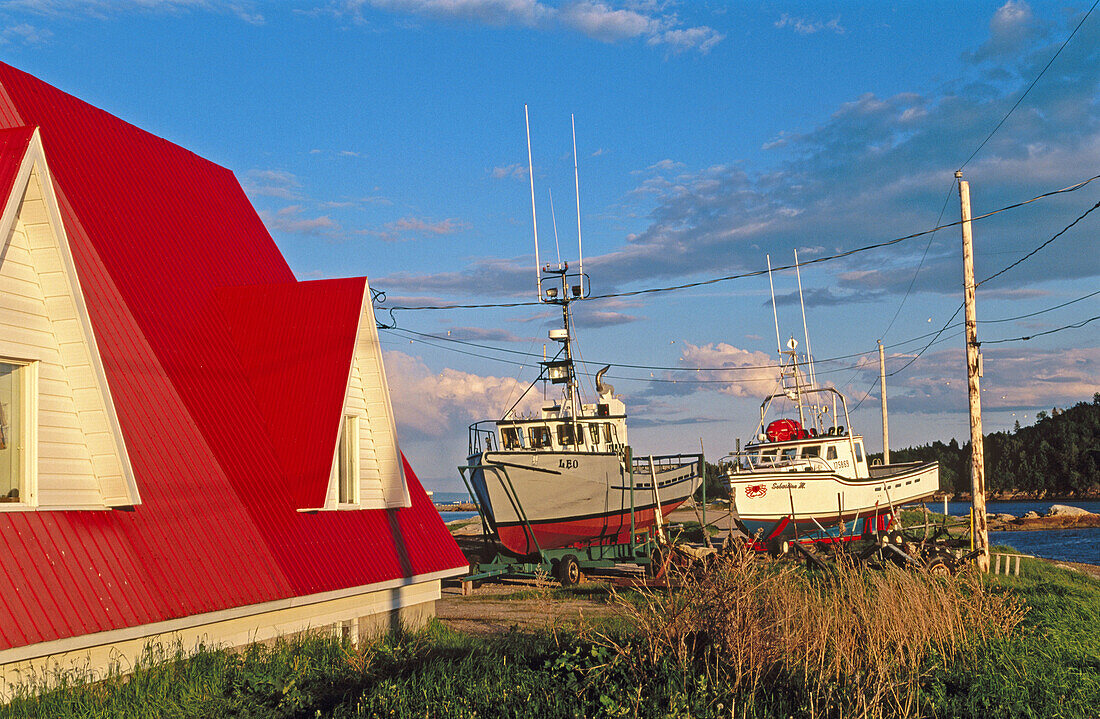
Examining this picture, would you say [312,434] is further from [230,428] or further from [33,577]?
[33,577]

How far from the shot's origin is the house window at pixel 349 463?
47.8 feet

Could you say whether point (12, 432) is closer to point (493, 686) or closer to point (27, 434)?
point (27, 434)

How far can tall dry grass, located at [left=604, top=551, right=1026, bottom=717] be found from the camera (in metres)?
10.3

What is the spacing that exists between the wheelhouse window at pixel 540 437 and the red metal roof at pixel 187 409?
13041mm

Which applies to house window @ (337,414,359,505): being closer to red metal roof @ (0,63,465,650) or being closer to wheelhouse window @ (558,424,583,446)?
red metal roof @ (0,63,465,650)

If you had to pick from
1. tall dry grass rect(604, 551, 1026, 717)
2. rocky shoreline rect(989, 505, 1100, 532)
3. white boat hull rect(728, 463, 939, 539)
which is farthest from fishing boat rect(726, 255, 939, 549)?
rocky shoreline rect(989, 505, 1100, 532)

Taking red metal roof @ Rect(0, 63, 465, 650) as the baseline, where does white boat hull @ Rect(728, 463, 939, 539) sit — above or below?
below

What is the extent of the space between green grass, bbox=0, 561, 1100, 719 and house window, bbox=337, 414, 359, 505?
100 inches

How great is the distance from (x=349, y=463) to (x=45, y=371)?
5629mm

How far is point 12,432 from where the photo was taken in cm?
927

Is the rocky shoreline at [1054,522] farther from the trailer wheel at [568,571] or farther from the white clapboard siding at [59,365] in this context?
the white clapboard siding at [59,365]

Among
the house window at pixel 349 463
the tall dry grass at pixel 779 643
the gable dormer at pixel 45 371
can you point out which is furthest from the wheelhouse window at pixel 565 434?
the gable dormer at pixel 45 371

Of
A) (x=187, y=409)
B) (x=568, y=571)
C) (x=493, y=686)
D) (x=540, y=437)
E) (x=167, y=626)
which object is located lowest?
(x=568, y=571)

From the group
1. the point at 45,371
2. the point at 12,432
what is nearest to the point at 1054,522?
the point at 45,371
